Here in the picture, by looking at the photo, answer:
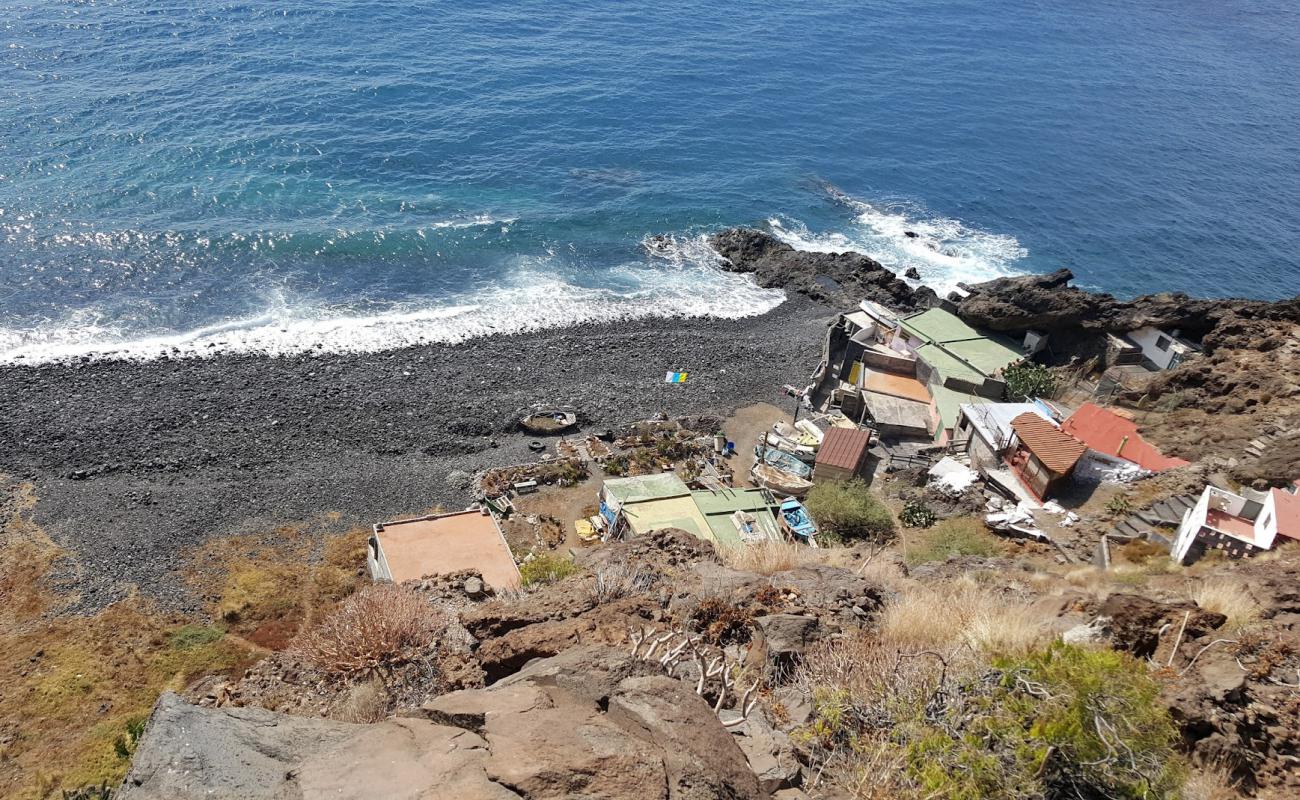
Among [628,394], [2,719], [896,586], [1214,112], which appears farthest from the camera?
[1214,112]

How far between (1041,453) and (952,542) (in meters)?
5.40

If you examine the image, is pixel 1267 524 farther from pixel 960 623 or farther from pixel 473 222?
pixel 473 222

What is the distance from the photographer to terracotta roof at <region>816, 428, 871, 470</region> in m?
29.9

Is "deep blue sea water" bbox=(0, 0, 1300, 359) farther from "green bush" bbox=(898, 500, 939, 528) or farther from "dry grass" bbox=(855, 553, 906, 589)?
"dry grass" bbox=(855, 553, 906, 589)

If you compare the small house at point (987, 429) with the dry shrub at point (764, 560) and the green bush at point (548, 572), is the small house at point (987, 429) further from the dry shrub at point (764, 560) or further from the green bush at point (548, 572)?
the green bush at point (548, 572)

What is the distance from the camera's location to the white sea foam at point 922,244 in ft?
167

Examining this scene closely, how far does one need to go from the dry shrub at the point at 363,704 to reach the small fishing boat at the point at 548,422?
76.8 feet

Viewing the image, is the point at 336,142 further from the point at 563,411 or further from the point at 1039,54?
the point at 1039,54

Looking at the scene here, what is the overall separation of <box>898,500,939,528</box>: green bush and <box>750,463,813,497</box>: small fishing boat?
159 inches

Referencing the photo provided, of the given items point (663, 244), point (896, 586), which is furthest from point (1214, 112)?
point (896, 586)

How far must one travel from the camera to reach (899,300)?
47156 millimetres

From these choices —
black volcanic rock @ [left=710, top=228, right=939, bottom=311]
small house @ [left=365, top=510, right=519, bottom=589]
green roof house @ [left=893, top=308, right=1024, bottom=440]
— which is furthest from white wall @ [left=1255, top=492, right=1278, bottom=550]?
black volcanic rock @ [left=710, top=228, right=939, bottom=311]

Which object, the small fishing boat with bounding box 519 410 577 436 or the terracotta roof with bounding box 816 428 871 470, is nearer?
the terracotta roof with bounding box 816 428 871 470

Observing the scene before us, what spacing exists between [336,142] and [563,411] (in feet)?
111
